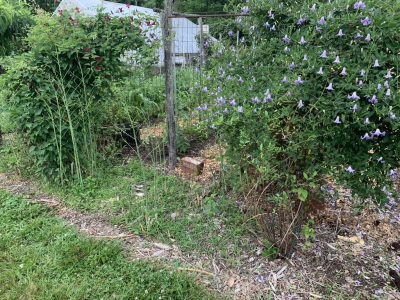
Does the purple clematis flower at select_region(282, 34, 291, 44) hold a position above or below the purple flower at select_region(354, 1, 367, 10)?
below

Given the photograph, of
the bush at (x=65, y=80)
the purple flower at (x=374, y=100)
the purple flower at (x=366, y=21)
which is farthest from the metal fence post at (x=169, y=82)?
the purple flower at (x=374, y=100)

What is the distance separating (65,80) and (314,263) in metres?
2.80

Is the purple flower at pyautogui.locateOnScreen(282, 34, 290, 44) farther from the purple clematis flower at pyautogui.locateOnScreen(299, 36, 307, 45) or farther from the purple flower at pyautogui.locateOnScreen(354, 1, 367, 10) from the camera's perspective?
the purple flower at pyautogui.locateOnScreen(354, 1, 367, 10)

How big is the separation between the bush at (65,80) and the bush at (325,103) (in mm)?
1632

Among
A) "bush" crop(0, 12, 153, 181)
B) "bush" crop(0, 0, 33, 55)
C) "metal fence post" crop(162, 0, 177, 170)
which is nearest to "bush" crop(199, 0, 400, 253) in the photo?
"metal fence post" crop(162, 0, 177, 170)

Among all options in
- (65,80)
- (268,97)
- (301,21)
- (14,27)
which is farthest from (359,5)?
(14,27)

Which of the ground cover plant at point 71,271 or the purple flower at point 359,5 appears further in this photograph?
the ground cover plant at point 71,271

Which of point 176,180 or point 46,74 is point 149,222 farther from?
point 46,74

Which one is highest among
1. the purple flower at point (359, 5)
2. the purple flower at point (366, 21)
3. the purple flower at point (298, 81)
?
the purple flower at point (359, 5)

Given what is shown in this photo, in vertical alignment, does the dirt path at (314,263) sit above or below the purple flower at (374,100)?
below

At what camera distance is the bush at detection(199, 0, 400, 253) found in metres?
1.78

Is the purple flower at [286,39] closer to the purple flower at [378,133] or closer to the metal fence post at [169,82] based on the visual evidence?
the purple flower at [378,133]

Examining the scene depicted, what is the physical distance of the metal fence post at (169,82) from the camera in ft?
11.2

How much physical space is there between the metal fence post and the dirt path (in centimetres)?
116
